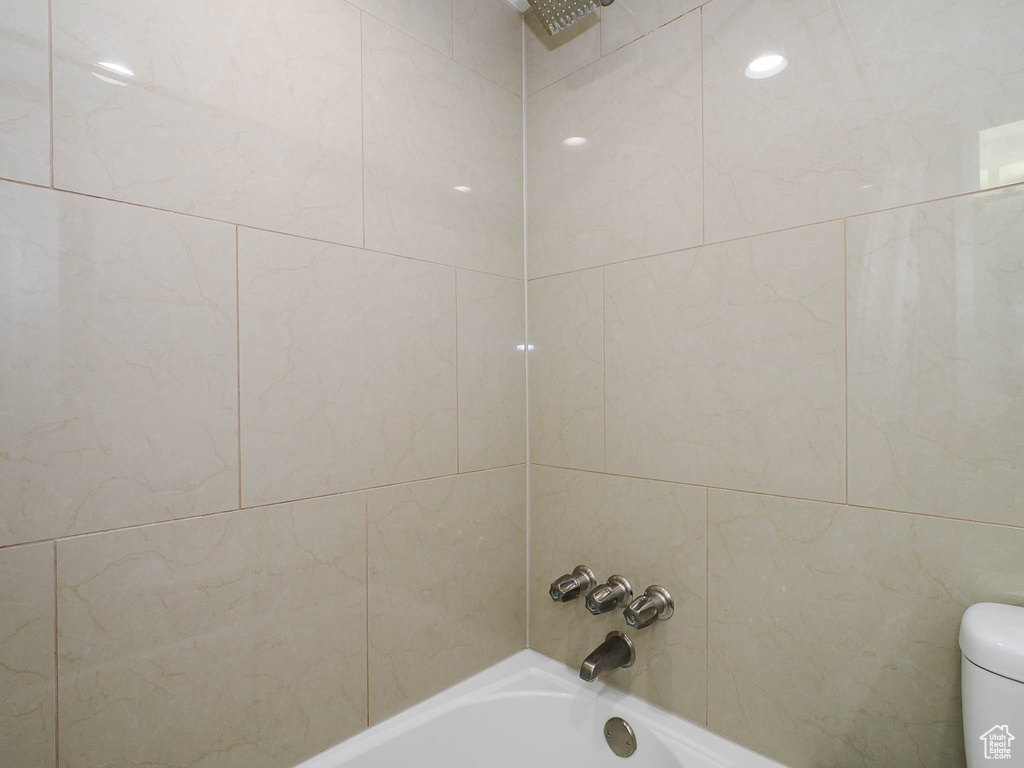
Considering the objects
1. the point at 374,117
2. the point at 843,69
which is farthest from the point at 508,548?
the point at 843,69

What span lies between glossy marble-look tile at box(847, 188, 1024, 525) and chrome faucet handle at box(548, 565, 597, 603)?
68 cm

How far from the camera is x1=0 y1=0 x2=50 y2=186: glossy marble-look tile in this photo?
0.78 metres

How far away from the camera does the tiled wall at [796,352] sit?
897 mm

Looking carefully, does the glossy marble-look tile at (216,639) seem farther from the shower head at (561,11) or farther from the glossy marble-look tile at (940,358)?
the shower head at (561,11)

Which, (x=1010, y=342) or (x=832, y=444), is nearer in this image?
(x=1010, y=342)

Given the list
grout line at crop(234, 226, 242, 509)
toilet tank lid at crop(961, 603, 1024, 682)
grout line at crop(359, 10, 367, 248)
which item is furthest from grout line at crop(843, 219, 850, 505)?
grout line at crop(234, 226, 242, 509)

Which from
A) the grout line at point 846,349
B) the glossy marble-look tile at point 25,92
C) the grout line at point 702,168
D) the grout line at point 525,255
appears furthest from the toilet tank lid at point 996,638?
the glossy marble-look tile at point 25,92

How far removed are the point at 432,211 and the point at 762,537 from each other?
1.09 m

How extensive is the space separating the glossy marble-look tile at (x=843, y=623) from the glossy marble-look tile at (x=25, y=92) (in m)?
1.40

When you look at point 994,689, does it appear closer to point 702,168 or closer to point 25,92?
point 702,168

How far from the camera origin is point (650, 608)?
1248 mm

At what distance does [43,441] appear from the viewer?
0.81m

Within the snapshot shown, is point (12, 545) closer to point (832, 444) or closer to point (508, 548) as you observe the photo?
point (508, 548)

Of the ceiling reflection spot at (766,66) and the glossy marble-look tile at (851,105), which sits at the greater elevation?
the ceiling reflection spot at (766,66)
